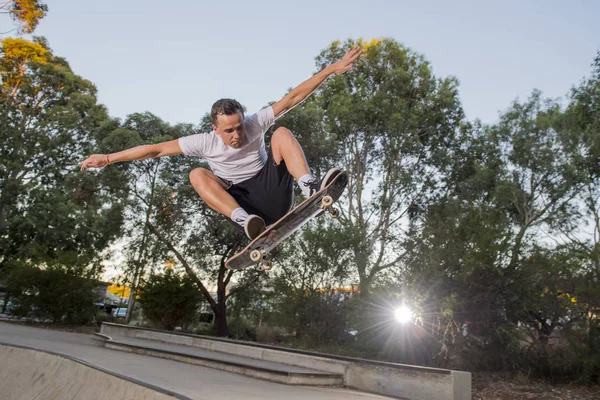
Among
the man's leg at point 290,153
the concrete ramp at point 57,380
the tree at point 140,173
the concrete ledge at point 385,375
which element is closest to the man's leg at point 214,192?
the man's leg at point 290,153

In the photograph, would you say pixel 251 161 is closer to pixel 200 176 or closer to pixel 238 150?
pixel 238 150

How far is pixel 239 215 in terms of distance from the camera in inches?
199

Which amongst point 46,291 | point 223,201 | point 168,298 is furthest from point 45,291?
point 223,201

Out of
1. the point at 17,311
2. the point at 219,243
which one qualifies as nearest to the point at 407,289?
the point at 219,243

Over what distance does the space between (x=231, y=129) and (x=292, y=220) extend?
117cm

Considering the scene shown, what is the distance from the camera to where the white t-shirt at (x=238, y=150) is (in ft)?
16.4

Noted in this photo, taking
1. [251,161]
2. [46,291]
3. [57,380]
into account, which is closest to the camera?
[251,161]

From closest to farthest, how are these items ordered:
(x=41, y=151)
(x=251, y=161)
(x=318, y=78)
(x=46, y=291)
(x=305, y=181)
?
(x=318, y=78) < (x=305, y=181) < (x=251, y=161) < (x=46, y=291) < (x=41, y=151)

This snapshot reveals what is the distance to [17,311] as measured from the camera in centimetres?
2069

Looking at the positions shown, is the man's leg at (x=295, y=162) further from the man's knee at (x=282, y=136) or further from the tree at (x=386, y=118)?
the tree at (x=386, y=118)

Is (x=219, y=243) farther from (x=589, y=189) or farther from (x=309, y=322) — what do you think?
(x=589, y=189)

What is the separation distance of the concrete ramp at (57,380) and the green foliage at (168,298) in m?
13.1

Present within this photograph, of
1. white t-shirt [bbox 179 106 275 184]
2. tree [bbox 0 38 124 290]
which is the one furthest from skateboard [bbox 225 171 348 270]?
tree [bbox 0 38 124 290]

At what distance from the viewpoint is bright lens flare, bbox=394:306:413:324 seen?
13.3 metres
